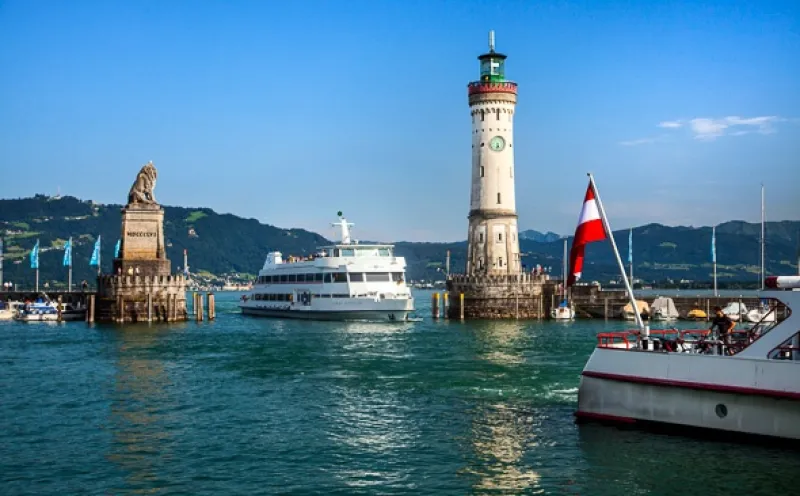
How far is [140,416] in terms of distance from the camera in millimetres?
34125

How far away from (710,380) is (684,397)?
38.6 inches

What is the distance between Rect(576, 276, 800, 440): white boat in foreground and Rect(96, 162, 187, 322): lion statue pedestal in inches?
2358

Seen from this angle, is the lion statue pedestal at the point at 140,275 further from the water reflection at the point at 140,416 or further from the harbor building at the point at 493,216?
the harbor building at the point at 493,216

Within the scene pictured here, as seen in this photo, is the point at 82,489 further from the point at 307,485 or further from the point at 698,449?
the point at 698,449

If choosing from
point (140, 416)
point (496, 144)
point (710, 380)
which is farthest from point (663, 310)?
point (710, 380)

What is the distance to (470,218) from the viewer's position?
92.6m

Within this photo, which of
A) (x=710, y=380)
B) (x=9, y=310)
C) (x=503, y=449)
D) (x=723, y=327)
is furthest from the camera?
(x=9, y=310)

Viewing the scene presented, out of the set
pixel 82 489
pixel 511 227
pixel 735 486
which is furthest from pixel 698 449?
pixel 511 227

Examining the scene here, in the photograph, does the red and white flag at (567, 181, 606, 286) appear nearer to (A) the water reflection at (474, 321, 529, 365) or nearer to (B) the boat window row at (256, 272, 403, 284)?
(A) the water reflection at (474, 321, 529, 365)

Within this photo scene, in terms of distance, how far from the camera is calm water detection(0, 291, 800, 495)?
80.0 feet

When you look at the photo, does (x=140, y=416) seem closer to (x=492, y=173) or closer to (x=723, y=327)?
(x=723, y=327)

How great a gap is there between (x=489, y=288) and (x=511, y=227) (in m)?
6.03

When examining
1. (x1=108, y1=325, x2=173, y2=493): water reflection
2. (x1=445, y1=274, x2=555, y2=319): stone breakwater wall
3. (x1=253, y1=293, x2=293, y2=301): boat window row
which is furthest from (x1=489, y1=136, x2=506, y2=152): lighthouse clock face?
(x1=108, y1=325, x2=173, y2=493): water reflection

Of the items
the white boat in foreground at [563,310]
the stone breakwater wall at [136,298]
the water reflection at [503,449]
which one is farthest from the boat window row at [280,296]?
the water reflection at [503,449]
